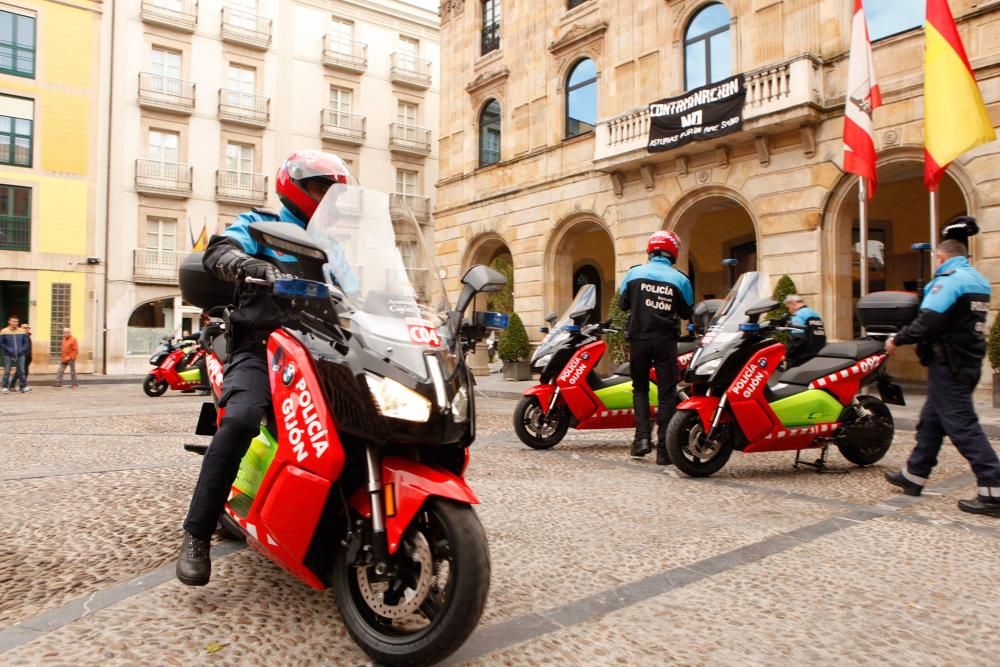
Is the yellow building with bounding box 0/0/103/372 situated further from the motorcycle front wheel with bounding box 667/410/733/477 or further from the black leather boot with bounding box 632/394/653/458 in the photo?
the motorcycle front wheel with bounding box 667/410/733/477

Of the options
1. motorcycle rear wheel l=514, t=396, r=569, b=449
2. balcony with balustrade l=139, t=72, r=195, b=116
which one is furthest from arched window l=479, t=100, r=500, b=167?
motorcycle rear wheel l=514, t=396, r=569, b=449

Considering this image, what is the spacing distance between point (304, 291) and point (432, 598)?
3.15ft

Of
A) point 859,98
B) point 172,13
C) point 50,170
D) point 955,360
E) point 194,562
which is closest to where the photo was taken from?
point 194,562

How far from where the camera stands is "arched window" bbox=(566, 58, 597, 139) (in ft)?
59.0

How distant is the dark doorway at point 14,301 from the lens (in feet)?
80.9

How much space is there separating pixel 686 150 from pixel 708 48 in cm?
237

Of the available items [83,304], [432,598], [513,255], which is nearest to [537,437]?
[432,598]

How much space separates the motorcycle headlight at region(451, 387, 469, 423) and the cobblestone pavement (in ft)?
2.31

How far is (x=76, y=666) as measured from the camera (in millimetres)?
2025

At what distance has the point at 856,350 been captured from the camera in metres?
5.41

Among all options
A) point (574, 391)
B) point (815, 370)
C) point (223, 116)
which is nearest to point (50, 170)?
point (223, 116)

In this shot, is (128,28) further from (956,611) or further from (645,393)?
(956,611)

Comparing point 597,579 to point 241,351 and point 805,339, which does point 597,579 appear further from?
point 805,339

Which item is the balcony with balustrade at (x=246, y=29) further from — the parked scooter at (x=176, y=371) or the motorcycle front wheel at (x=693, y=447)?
the motorcycle front wheel at (x=693, y=447)
